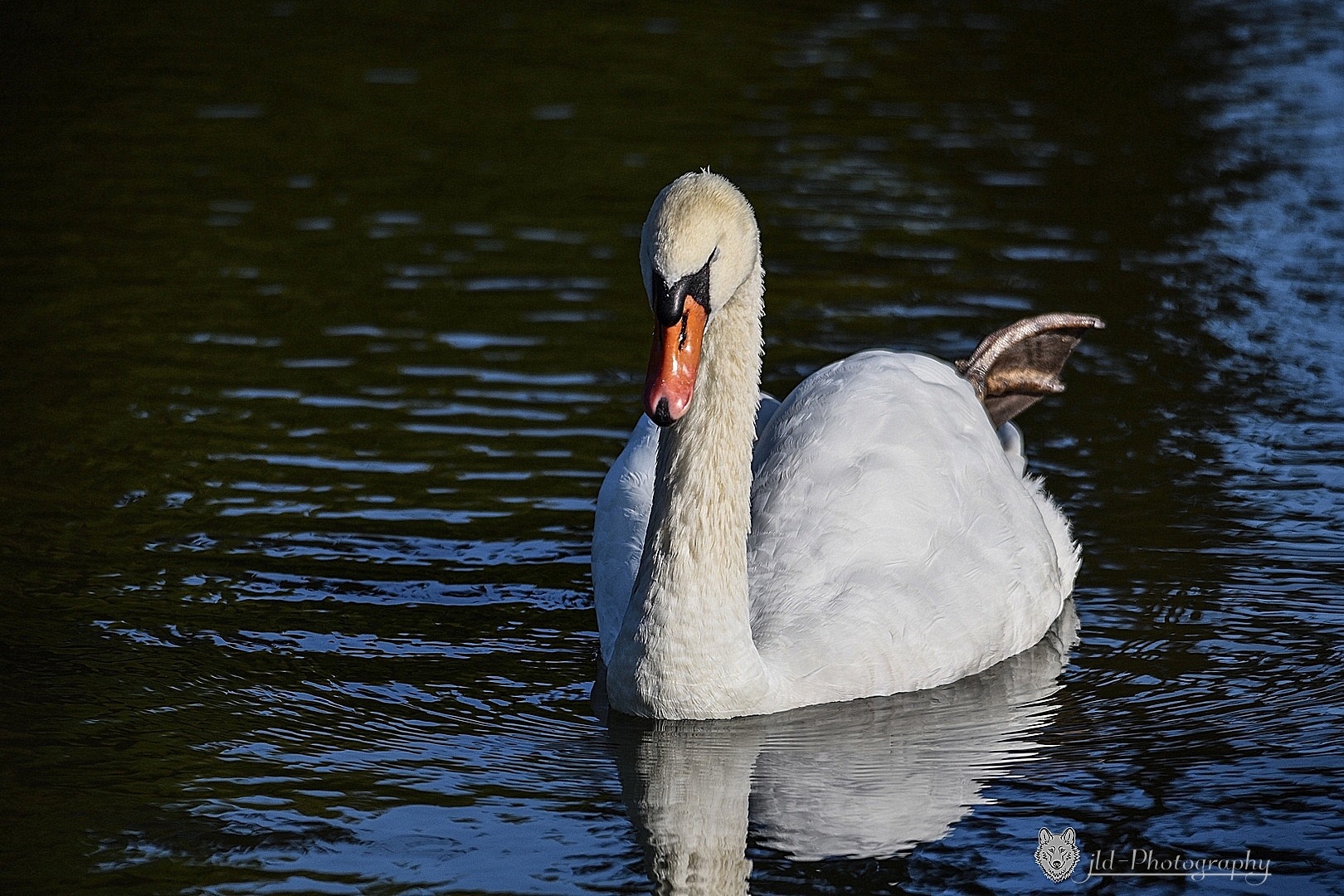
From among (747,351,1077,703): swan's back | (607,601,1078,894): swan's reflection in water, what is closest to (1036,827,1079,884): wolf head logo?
(607,601,1078,894): swan's reflection in water

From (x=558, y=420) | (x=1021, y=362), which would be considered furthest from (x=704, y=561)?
(x=558, y=420)

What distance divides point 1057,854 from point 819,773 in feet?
2.81

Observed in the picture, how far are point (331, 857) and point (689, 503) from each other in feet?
5.50

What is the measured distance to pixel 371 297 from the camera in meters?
12.3

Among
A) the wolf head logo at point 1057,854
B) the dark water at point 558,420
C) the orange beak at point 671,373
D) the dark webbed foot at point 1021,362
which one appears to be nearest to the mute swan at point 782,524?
the orange beak at point 671,373

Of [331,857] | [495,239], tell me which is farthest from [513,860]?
[495,239]

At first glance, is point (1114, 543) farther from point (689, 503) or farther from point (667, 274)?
point (667, 274)

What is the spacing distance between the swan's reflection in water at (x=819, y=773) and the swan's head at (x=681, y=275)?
3.79 feet

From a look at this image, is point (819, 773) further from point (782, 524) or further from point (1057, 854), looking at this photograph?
point (782, 524)

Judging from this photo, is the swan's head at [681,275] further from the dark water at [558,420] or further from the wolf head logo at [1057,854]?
the wolf head logo at [1057,854]

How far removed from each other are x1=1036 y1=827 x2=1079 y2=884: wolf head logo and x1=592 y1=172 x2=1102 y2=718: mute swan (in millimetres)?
1085

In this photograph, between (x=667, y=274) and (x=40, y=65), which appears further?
(x=40, y=65)

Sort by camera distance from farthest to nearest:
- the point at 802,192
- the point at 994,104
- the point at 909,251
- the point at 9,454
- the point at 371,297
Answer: the point at 994,104 < the point at 802,192 < the point at 909,251 < the point at 371,297 < the point at 9,454

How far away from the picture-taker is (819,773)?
21.6 feet
